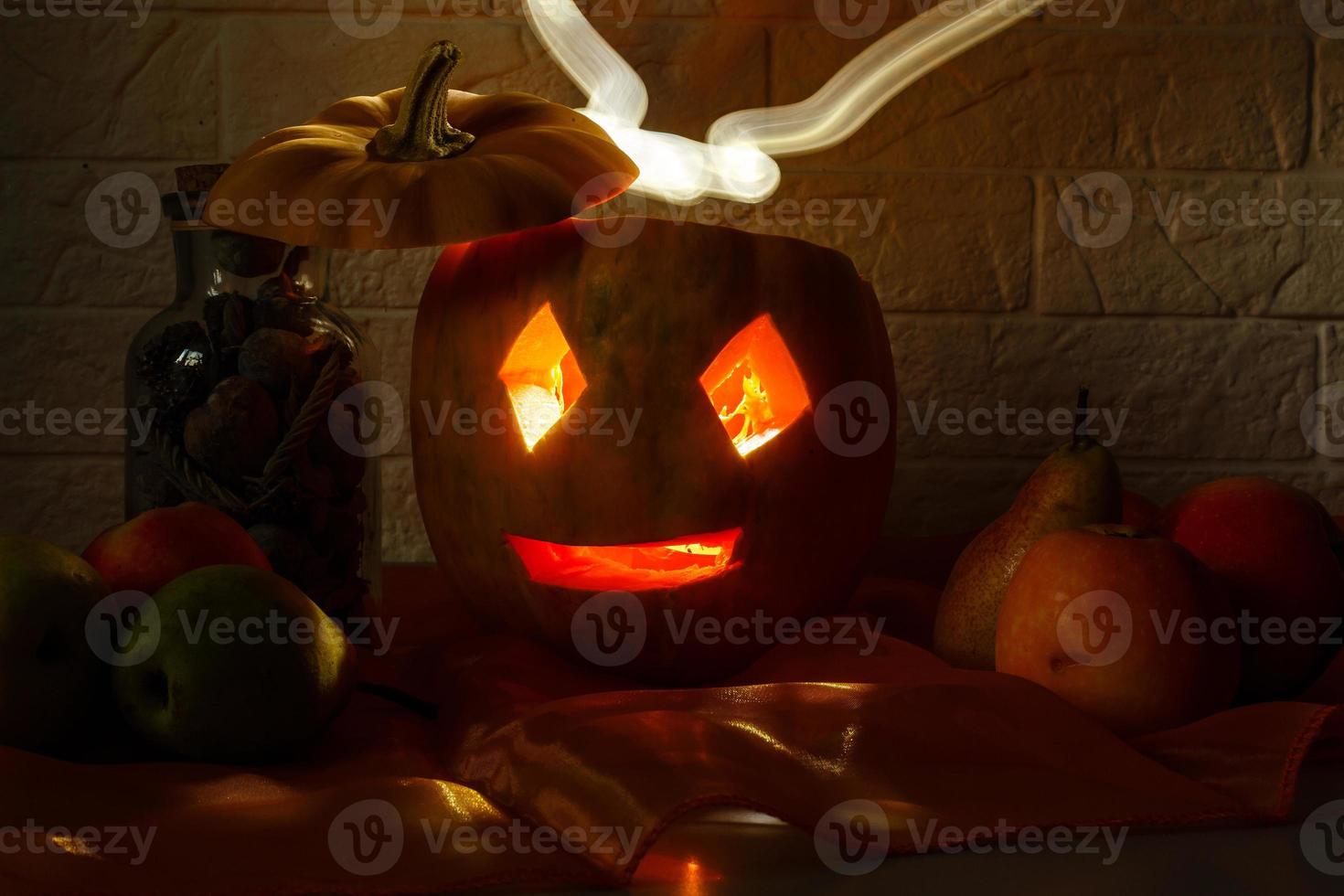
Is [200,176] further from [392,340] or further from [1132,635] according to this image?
[1132,635]

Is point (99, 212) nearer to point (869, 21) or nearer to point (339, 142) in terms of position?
point (339, 142)

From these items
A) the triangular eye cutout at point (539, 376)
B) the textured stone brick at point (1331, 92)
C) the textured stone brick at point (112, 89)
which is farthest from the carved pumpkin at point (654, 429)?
the textured stone brick at point (1331, 92)

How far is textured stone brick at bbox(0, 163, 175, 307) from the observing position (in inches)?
48.9

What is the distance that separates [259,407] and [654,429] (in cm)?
30

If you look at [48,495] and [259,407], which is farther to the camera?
[48,495]

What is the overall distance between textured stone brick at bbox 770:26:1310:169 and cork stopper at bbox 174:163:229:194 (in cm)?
60

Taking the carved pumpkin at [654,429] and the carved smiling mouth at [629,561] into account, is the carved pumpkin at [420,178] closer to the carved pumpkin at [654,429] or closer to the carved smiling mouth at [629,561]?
the carved pumpkin at [654,429]

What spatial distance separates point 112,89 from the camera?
4.07ft

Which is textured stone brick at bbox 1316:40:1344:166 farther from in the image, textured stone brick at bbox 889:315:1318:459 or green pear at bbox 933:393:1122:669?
green pear at bbox 933:393:1122:669

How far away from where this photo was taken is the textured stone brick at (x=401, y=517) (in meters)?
1.28

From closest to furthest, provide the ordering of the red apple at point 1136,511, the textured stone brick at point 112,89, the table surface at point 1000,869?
the table surface at point 1000,869, the red apple at point 1136,511, the textured stone brick at point 112,89

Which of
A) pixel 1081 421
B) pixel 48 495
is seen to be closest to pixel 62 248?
pixel 48 495

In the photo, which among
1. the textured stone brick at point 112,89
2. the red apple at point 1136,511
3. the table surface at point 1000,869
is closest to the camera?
the table surface at point 1000,869

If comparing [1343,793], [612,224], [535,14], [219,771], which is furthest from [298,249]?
[1343,793]
